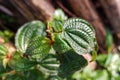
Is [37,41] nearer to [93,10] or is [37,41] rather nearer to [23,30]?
[23,30]

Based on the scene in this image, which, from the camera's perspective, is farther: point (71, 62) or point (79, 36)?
point (71, 62)

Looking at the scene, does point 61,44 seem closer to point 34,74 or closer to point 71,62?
point 71,62

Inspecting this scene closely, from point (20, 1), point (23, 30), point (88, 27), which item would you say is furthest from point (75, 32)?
point (20, 1)

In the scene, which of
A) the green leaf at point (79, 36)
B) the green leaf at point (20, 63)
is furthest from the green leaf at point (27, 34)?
the green leaf at point (79, 36)

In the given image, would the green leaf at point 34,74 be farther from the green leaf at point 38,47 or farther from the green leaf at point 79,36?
the green leaf at point 79,36

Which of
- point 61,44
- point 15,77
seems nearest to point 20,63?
point 15,77
